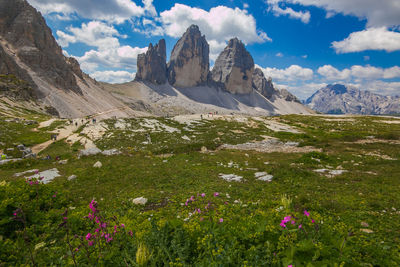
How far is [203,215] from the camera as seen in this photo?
741 centimetres

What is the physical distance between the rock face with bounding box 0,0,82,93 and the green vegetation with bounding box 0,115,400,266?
5704 inches

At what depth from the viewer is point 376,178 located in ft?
41.3

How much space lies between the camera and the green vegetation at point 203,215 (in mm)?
4227

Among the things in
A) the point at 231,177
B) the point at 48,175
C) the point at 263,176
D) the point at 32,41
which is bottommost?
the point at 48,175

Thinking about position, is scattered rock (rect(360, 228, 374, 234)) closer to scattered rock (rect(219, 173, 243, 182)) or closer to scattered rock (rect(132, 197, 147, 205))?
scattered rock (rect(219, 173, 243, 182))

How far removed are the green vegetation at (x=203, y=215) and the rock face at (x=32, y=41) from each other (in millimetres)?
144885

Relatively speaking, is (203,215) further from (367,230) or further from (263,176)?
(263,176)

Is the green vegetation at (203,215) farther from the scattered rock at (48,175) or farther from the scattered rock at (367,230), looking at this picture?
the scattered rock at (48,175)

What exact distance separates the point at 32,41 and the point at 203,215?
181559 mm

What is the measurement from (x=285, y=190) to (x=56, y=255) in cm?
1106

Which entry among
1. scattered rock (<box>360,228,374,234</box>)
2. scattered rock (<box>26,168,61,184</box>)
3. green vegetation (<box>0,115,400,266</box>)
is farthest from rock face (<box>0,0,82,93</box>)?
scattered rock (<box>360,228,374,234</box>)

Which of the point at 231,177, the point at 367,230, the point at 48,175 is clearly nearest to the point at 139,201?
the point at 231,177

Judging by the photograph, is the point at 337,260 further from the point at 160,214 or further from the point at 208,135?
the point at 208,135

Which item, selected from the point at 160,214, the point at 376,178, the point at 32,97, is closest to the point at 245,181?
the point at 160,214
